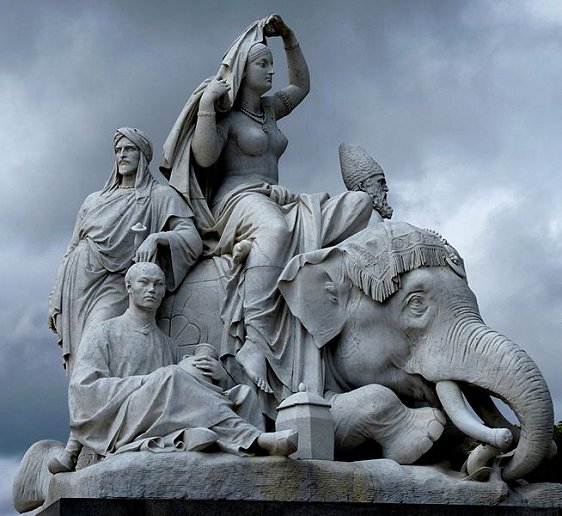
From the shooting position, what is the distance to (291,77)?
1300 centimetres

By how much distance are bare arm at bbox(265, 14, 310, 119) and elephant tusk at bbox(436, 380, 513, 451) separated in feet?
11.7

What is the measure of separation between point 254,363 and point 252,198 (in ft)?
5.50

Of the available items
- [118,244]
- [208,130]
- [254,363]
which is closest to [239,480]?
[254,363]

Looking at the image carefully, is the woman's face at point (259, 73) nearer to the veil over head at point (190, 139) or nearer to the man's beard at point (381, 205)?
the veil over head at point (190, 139)

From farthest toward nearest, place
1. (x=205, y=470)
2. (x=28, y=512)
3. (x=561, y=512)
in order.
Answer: (x=28, y=512) → (x=561, y=512) → (x=205, y=470)

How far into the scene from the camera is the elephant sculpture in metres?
10.2

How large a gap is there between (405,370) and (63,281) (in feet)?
9.66

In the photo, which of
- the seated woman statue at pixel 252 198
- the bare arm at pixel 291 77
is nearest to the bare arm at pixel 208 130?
the seated woman statue at pixel 252 198

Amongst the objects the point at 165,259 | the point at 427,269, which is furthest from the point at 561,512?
the point at 165,259

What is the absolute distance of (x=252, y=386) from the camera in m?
10.5

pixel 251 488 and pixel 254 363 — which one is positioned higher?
pixel 254 363

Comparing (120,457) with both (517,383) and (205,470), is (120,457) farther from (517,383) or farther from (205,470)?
(517,383)

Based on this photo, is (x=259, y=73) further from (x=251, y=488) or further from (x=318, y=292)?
Answer: (x=251, y=488)

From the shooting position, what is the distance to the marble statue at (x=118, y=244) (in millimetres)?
11117
